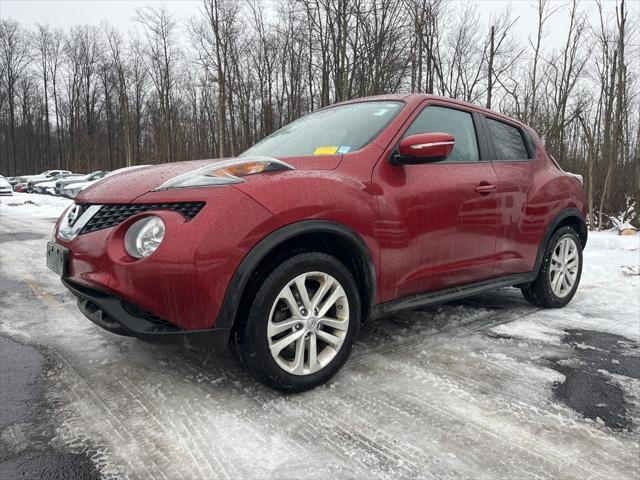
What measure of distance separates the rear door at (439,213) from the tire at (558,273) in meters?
0.89

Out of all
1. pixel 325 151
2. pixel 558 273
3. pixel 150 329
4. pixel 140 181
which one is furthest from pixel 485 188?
pixel 150 329

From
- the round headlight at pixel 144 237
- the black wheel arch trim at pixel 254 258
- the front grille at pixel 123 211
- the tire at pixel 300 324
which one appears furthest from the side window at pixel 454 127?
the round headlight at pixel 144 237

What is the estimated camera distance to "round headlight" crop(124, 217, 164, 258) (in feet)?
6.85

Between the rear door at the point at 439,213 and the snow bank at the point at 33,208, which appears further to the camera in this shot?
the snow bank at the point at 33,208

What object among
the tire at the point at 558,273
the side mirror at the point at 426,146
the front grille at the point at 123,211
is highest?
the side mirror at the point at 426,146

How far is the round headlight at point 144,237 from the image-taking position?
82.2 inches

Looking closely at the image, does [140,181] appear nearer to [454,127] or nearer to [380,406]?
[380,406]

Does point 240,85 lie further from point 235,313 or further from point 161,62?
point 235,313

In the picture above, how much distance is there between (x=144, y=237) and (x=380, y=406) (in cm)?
139

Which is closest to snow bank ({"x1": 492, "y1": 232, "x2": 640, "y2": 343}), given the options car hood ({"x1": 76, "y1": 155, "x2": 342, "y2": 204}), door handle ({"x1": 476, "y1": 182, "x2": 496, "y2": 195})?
door handle ({"x1": 476, "y1": 182, "x2": 496, "y2": 195})

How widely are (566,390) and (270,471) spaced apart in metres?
1.70

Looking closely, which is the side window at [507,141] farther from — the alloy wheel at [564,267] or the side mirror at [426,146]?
the side mirror at [426,146]

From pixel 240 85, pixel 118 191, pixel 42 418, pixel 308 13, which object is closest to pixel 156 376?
pixel 42 418

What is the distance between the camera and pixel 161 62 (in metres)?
34.2
